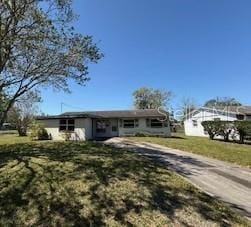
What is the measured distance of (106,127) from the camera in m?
32.6

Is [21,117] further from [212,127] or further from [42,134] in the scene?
[212,127]

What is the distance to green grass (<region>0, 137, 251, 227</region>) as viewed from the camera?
6215mm

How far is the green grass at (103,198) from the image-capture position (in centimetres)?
621

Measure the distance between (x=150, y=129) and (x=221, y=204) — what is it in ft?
80.8

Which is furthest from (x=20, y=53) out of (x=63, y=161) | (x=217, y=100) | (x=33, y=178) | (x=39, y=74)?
(x=217, y=100)

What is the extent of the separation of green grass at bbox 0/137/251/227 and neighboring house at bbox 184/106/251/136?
2848cm

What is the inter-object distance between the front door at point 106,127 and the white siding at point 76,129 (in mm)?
3268

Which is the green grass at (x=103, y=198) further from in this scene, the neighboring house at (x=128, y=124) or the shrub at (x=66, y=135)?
the neighboring house at (x=128, y=124)

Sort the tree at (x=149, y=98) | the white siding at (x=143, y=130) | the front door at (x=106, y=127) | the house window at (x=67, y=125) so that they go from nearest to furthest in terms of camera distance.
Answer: the house window at (x=67, y=125)
the white siding at (x=143, y=130)
the front door at (x=106, y=127)
the tree at (x=149, y=98)

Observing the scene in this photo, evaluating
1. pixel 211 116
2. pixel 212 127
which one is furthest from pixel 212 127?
pixel 211 116

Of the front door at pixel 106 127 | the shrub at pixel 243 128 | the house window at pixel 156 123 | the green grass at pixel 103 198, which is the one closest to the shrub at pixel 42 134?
the front door at pixel 106 127

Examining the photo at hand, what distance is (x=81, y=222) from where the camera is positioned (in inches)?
241

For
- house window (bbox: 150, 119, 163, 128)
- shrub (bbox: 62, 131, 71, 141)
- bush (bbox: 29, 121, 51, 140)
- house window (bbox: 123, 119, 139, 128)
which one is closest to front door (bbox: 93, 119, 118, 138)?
house window (bbox: 123, 119, 139, 128)

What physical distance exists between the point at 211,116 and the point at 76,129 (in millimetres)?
20183
